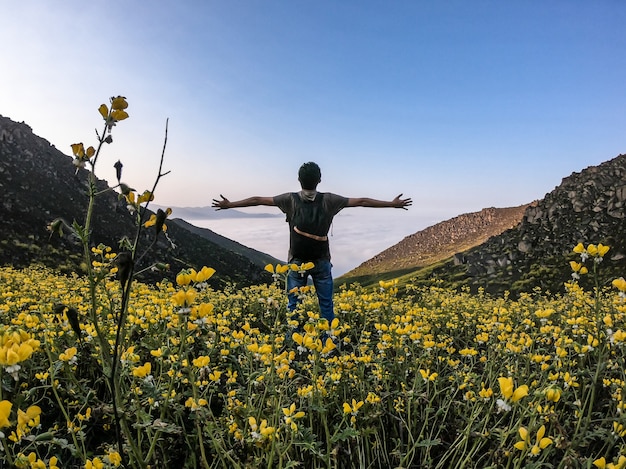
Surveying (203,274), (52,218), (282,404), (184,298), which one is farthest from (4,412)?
(52,218)

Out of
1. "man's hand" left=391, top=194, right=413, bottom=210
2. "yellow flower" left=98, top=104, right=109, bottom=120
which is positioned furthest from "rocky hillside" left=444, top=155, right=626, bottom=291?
"yellow flower" left=98, top=104, right=109, bottom=120

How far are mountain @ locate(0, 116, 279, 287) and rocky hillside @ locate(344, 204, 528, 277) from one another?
254 ft

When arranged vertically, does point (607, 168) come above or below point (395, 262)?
above

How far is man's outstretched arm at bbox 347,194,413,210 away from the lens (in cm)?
628

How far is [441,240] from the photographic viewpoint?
513 ft

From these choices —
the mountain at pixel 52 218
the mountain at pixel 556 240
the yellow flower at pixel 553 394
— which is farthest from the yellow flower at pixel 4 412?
the mountain at pixel 556 240

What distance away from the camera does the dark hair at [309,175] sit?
249 inches

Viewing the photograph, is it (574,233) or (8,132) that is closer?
(574,233)

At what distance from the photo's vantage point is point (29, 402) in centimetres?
416

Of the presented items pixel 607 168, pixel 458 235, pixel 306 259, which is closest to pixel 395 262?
pixel 458 235

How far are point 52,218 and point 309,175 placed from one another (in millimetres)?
62219

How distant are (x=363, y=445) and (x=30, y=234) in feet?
192

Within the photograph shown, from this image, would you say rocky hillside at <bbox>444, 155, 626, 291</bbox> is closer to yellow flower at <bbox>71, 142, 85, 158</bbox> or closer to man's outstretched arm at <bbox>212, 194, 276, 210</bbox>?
man's outstretched arm at <bbox>212, 194, 276, 210</bbox>

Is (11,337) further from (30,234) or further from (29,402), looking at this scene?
(30,234)
